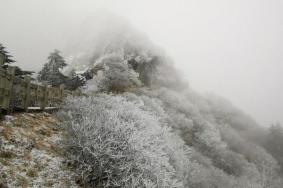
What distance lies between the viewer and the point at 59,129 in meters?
12.6

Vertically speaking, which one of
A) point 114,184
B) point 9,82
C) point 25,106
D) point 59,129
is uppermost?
point 9,82

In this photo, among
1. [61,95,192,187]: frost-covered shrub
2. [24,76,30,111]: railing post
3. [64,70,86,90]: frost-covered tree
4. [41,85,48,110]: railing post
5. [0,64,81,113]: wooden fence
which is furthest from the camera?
[64,70,86,90]: frost-covered tree

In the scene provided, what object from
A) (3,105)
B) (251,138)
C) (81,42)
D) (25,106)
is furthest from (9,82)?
(81,42)

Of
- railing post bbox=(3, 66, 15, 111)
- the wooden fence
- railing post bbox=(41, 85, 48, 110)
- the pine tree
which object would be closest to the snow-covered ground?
the wooden fence

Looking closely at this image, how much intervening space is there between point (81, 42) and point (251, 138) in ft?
173

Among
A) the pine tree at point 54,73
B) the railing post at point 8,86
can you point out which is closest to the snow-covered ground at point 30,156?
the railing post at point 8,86

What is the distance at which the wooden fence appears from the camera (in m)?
10.1

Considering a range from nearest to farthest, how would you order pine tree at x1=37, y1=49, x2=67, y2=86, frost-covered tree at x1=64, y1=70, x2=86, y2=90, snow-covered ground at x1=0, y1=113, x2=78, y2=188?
1. snow-covered ground at x1=0, y1=113, x2=78, y2=188
2. pine tree at x1=37, y1=49, x2=67, y2=86
3. frost-covered tree at x1=64, y1=70, x2=86, y2=90

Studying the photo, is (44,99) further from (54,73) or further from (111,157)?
(54,73)

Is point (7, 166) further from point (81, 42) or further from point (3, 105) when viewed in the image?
point (81, 42)

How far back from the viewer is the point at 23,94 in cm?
1190

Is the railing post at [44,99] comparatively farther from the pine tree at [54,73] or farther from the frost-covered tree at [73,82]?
the frost-covered tree at [73,82]

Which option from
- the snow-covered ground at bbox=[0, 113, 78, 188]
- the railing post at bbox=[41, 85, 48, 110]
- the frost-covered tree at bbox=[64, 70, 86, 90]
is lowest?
the snow-covered ground at bbox=[0, 113, 78, 188]

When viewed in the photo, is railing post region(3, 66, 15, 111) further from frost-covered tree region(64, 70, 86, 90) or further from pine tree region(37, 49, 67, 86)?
frost-covered tree region(64, 70, 86, 90)
